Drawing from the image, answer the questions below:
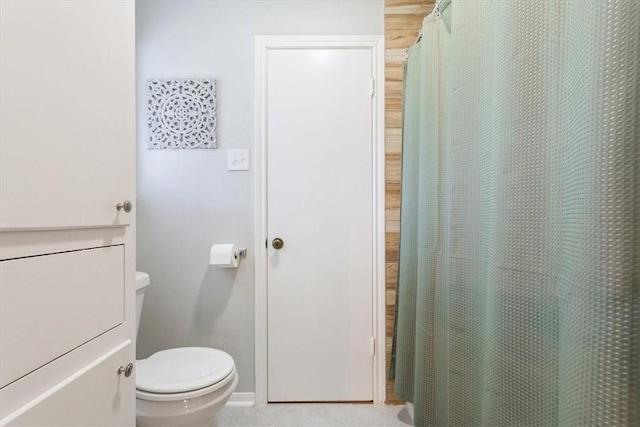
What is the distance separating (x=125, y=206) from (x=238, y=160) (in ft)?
3.10

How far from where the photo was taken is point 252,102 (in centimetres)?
175

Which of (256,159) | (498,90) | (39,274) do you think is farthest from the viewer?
(256,159)

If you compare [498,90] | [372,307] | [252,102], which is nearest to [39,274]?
[498,90]

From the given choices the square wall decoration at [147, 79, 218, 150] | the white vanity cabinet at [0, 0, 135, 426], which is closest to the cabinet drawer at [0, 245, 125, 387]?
the white vanity cabinet at [0, 0, 135, 426]

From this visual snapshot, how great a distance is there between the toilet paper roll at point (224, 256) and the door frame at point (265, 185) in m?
0.13

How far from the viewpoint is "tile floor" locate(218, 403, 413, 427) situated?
5.23ft

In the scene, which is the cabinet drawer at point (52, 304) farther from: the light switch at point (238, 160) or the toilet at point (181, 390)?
the light switch at point (238, 160)

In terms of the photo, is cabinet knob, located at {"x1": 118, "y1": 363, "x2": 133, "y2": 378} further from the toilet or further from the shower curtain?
the shower curtain

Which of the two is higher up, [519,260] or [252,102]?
[252,102]

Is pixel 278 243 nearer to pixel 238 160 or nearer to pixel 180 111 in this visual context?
pixel 238 160

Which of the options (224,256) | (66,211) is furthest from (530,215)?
(224,256)

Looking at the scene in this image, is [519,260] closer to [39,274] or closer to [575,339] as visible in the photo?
[575,339]

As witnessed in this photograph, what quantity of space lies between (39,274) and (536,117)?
3.45 ft

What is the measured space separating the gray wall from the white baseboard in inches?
1.8
